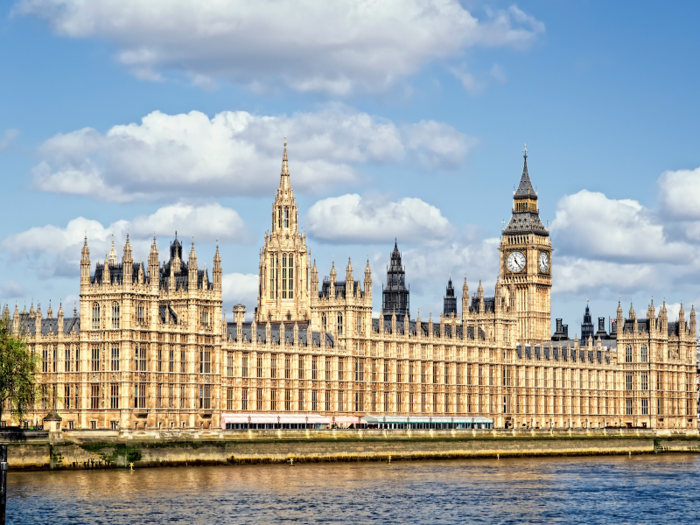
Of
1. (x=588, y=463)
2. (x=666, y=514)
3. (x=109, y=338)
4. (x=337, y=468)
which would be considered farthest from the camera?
(x=588, y=463)

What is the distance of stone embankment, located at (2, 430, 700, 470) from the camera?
123m

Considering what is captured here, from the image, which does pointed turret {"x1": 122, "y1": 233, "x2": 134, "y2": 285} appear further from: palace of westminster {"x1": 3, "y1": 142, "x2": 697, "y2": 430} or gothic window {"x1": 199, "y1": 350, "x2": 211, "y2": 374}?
gothic window {"x1": 199, "y1": 350, "x2": 211, "y2": 374}

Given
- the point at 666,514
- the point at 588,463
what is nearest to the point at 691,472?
the point at 588,463

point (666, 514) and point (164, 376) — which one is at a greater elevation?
point (164, 376)

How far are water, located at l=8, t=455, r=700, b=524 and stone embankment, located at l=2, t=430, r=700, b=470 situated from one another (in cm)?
207

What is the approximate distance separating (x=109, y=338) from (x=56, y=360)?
291 inches

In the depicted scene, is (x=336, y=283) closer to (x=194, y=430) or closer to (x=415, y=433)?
(x=415, y=433)

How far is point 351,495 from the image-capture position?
108125 millimetres

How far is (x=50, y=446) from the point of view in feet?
397

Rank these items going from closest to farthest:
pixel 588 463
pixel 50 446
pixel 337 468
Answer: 1. pixel 50 446
2. pixel 337 468
3. pixel 588 463

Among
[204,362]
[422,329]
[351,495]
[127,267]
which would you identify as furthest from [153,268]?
[422,329]

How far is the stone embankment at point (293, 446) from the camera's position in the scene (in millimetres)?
122625

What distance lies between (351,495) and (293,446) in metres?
30.0

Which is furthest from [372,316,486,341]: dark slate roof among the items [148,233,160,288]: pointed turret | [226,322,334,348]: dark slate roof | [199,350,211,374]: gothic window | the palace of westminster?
[148,233,160,288]: pointed turret
